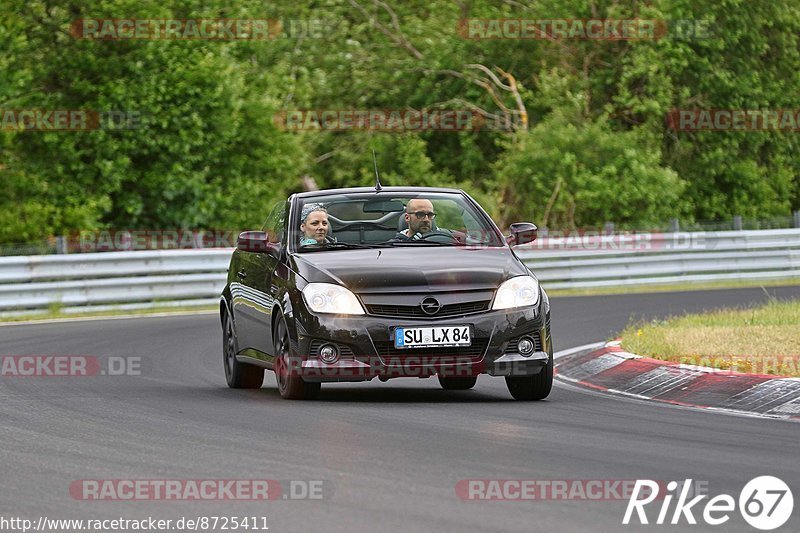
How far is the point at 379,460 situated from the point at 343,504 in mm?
1340

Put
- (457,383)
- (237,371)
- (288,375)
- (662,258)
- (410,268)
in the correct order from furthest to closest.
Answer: (662,258)
(237,371)
(457,383)
(288,375)
(410,268)

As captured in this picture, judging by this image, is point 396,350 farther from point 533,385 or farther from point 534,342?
point 533,385

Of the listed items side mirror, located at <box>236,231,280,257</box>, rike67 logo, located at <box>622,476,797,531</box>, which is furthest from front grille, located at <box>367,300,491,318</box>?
rike67 logo, located at <box>622,476,797,531</box>

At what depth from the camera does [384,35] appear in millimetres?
48156

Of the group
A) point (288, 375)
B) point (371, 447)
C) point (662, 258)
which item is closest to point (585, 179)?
point (662, 258)

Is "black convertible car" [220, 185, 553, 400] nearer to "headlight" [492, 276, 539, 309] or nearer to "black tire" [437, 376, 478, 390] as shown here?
"headlight" [492, 276, 539, 309]

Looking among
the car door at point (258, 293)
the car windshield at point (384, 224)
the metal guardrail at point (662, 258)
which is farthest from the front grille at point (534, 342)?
the metal guardrail at point (662, 258)

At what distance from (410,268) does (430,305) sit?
354 millimetres

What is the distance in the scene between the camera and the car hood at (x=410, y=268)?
38.1 ft

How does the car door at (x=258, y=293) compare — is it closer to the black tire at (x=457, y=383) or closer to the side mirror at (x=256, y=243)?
the side mirror at (x=256, y=243)

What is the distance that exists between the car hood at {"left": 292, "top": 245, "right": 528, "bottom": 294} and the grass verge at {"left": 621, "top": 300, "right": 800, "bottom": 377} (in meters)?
1.96

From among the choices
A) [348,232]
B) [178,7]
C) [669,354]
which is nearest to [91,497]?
[348,232]

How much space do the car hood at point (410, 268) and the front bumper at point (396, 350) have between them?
23cm

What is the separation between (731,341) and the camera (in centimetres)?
1452
